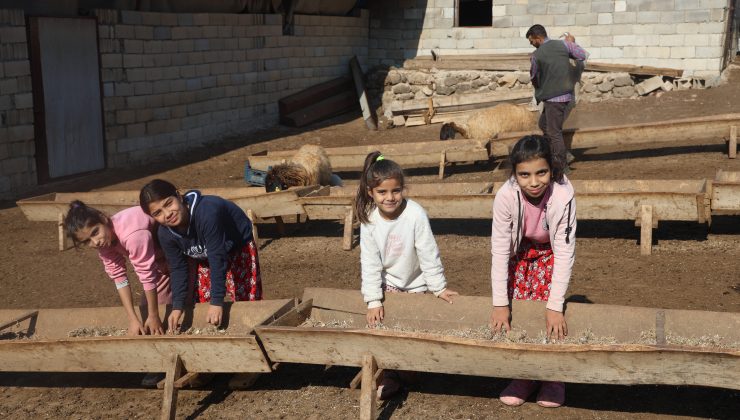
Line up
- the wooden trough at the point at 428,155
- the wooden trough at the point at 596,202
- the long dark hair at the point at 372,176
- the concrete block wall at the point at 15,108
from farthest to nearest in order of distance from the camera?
the wooden trough at the point at 428,155 → the concrete block wall at the point at 15,108 → the wooden trough at the point at 596,202 → the long dark hair at the point at 372,176

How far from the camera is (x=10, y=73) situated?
10633 mm

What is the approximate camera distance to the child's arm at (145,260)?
15.3 feet

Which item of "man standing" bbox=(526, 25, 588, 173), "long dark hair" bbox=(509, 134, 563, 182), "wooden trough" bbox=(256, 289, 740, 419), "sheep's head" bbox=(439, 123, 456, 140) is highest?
"man standing" bbox=(526, 25, 588, 173)

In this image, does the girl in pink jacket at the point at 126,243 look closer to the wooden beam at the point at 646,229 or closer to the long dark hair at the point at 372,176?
the long dark hair at the point at 372,176

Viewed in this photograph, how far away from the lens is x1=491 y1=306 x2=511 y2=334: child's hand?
4.44m

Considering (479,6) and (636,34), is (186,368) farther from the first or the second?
(479,6)

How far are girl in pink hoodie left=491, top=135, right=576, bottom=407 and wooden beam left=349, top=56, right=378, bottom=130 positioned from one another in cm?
1229

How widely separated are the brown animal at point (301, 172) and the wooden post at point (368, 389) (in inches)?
189

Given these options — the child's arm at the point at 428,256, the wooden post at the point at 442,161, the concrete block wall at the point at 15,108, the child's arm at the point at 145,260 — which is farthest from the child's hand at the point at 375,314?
the concrete block wall at the point at 15,108

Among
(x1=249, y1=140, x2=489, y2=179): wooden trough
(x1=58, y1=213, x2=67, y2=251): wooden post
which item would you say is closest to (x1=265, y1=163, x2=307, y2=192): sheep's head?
(x1=249, y1=140, x2=489, y2=179): wooden trough

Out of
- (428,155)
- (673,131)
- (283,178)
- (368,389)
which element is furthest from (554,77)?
(368,389)

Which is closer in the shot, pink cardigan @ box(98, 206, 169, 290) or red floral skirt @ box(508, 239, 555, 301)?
red floral skirt @ box(508, 239, 555, 301)

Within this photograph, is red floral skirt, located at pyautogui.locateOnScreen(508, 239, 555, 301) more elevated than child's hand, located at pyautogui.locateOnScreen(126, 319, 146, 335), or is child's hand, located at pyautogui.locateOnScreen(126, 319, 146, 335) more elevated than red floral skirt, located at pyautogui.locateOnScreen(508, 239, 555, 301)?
red floral skirt, located at pyautogui.locateOnScreen(508, 239, 555, 301)

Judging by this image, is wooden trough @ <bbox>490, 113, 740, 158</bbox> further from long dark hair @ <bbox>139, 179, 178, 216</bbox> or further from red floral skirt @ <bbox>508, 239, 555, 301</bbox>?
long dark hair @ <bbox>139, 179, 178, 216</bbox>
